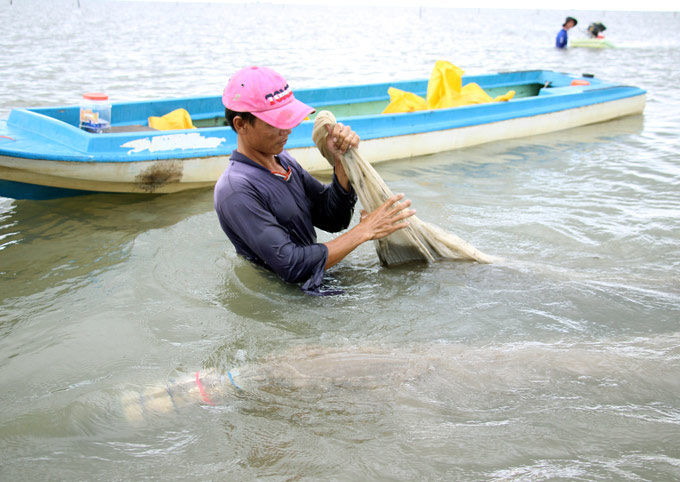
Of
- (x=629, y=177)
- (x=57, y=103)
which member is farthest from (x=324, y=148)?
(x=57, y=103)

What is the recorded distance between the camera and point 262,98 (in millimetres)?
2902

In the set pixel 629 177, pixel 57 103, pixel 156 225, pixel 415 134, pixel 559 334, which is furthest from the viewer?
pixel 57 103

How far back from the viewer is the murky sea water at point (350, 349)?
8.02ft

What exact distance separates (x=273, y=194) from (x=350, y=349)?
994mm

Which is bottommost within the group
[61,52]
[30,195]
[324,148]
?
[30,195]

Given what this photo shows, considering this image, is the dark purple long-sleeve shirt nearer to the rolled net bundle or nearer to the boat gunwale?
the rolled net bundle

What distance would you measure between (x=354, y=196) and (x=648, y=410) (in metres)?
2.03

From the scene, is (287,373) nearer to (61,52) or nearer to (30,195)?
(30,195)

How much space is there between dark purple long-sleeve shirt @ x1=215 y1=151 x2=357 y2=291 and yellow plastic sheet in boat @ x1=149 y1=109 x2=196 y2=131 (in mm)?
3653

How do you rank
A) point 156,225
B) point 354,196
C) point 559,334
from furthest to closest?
point 156,225, point 354,196, point 559,334

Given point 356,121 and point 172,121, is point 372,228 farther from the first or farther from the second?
point 172,121

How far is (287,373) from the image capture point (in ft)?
9.46

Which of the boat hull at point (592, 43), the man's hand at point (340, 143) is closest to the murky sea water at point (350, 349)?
the man's hand at point (340, 143)

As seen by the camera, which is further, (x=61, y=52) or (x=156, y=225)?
(x=61, y=52)
